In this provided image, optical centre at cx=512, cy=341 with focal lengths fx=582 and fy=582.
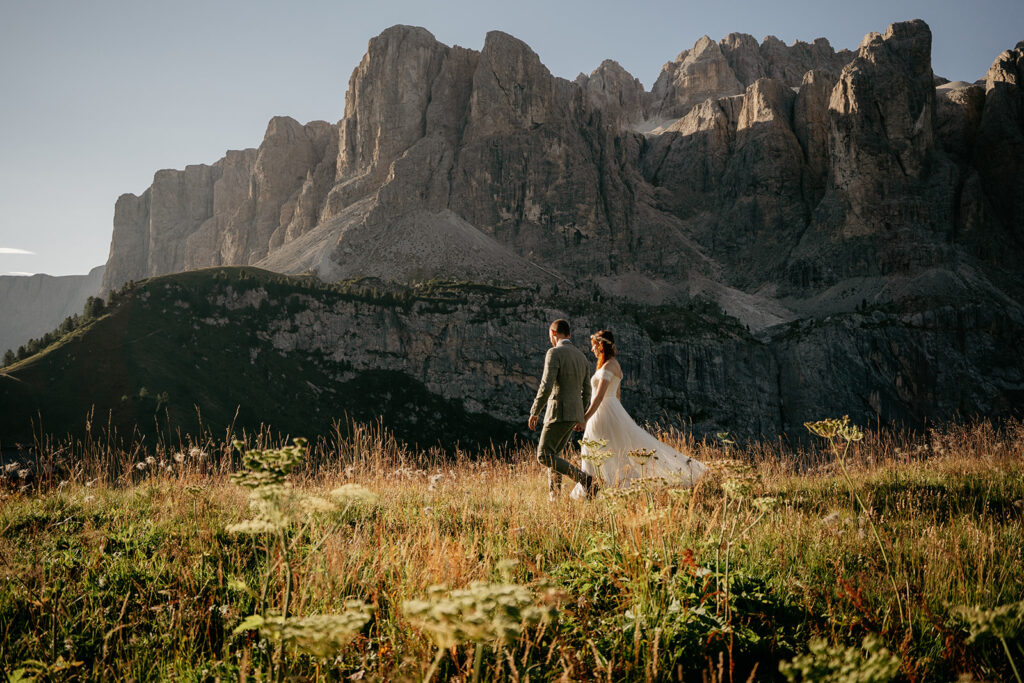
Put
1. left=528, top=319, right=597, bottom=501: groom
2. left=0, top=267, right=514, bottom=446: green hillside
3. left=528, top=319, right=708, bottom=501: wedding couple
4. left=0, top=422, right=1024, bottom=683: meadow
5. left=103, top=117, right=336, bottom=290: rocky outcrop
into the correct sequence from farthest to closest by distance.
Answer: left=103, top=117, right=336, bottom=290: rocky outcrop
left=0, top=267, right=514, bottom=446: green hillside
left=528, top=319, right=597, bottom=501: groom
left=528, top=319, right=708, bottom=501: wedding couple
left=0, top=422, right=1024, bottom=683: meadow

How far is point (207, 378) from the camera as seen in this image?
70.2 meters

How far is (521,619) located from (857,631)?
2.63 m

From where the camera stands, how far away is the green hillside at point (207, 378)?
5769 cm

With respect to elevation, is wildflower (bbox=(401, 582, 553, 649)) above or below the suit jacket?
below

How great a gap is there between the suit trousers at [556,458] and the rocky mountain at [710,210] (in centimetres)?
8327

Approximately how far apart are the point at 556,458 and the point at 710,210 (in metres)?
159

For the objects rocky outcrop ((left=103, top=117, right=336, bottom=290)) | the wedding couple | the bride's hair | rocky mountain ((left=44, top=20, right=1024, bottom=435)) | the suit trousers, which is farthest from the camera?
rocky outcrop ((left=103, top=117, right=336, bottom=290))

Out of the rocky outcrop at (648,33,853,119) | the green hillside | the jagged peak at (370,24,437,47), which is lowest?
the green hillside

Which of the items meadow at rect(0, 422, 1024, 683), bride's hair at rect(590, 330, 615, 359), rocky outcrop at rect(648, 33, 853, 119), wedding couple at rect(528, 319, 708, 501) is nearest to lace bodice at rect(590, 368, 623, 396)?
wedding couple at rect(528, 319, 708, 501)

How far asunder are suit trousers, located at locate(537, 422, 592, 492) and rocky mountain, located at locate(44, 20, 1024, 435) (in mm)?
83267

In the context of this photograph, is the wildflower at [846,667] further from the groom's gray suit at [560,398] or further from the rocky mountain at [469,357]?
the rocky mountain at [469,357]

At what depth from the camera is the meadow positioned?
2.28 meters

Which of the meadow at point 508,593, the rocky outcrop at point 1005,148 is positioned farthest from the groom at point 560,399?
the rocky outcrop at point 1005,148

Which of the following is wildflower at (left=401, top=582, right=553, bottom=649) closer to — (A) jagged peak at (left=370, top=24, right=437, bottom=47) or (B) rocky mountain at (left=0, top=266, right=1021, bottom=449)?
(B) rocky mountain at (left=0, top=266, right=1021, bottom=449)
